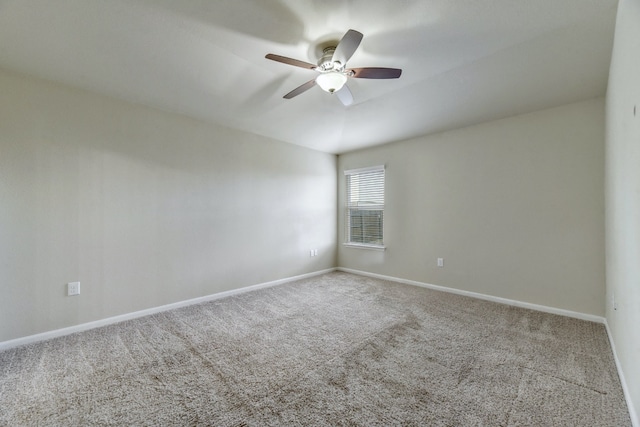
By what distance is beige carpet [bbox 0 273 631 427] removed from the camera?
156cm

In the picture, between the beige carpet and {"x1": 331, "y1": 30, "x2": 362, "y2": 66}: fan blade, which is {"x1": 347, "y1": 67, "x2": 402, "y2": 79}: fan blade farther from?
the beige carpet

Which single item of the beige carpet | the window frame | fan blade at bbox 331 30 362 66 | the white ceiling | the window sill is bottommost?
the beige carpet

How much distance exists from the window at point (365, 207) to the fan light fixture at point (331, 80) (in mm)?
2549

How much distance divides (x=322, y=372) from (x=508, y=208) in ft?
9.81

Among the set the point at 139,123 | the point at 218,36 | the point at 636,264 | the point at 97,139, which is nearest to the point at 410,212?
the point at 636,264

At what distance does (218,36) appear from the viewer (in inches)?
86.1

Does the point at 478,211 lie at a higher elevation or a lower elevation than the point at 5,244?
higher

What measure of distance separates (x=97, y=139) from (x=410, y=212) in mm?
4098

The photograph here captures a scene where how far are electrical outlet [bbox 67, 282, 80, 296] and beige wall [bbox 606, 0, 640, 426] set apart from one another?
421 centimetres

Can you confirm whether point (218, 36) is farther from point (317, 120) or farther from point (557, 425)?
point (557, 425)

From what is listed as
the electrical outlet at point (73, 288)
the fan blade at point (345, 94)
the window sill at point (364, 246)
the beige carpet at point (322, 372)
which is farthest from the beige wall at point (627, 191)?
the electrical outlet at point (73, 288)

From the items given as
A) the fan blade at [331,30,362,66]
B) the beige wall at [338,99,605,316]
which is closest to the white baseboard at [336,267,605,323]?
the beige wall at [338,99,605,316]

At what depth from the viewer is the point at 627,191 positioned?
1.67 m

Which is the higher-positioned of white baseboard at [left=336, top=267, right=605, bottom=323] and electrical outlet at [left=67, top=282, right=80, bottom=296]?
electrical outlet at [left=67, top=282, right=80, bottom=296]
